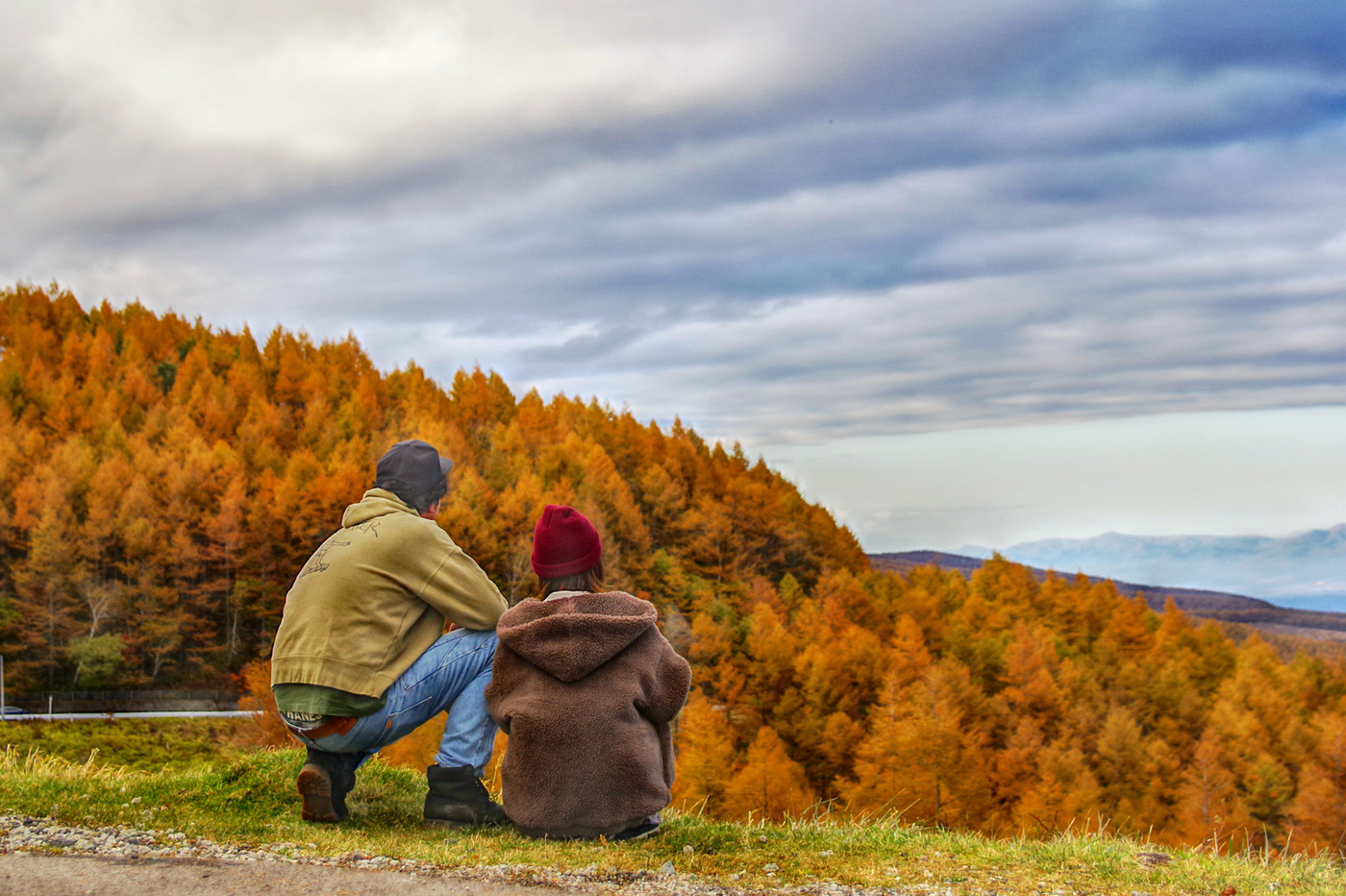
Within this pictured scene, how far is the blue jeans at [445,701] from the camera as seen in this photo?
540cm

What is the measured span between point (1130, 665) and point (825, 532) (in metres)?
40.0

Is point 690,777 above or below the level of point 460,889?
below

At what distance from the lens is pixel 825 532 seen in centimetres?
11519

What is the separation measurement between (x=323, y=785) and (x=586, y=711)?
164cm

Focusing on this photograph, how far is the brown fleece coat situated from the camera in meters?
5.00

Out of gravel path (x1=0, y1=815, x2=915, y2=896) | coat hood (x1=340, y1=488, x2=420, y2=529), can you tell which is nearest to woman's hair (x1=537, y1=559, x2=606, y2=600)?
coat hood (x1=340, y1=488, x2=420, y2=529)

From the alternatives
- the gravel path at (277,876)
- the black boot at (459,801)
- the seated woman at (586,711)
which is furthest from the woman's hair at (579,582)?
the gravel path at (277,876)

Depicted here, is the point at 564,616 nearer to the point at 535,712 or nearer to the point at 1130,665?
the point at 535,712

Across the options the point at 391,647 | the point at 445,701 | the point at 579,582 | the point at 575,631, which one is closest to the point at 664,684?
the point at 575,631

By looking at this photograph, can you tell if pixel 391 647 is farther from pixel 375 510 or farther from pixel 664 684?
pixel 664 684

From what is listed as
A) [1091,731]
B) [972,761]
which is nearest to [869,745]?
[972,761]

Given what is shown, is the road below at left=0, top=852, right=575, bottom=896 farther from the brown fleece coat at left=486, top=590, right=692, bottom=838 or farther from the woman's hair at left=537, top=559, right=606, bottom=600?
the woman's hair at left=537, top=559, right=606, bottom=600

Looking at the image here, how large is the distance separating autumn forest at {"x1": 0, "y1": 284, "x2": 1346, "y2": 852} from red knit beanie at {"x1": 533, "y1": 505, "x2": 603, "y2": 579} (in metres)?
33.5

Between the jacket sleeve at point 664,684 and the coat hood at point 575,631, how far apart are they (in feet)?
0.62
